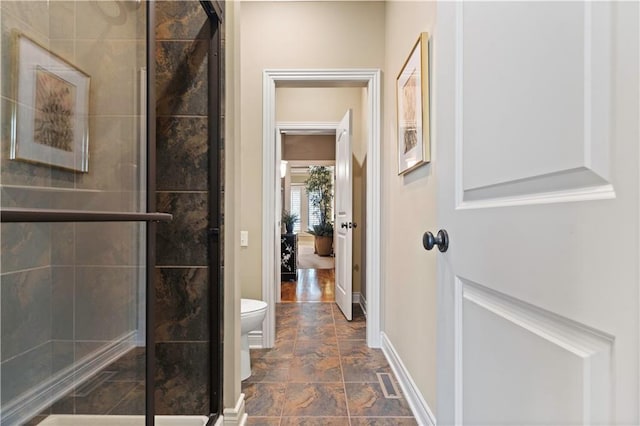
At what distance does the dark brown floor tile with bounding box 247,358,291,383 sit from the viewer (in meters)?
2.15

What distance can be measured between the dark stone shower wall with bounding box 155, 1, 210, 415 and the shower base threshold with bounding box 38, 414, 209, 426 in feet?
0.12

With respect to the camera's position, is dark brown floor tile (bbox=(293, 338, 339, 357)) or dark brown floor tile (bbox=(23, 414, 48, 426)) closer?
dark brown floor tile (bbox=(23, 414, 48, 426))

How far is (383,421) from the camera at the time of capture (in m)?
1.71

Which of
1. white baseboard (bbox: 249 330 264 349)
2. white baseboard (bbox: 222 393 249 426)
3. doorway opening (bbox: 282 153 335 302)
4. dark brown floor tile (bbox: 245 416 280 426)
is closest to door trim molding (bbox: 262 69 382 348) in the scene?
white baseboard (bbox: 249 330 264 349)

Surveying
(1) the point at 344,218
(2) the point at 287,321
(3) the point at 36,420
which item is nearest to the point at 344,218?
(1) the point at 344,218

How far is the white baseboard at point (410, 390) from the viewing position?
1.59 metres

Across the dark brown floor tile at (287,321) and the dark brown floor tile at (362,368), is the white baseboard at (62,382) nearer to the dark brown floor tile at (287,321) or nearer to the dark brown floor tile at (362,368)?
the dark brown floor tile at (362,368)

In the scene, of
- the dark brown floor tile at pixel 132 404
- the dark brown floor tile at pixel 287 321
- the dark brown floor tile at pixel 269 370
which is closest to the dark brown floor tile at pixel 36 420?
the dark brown floor tile at pixel 132 404

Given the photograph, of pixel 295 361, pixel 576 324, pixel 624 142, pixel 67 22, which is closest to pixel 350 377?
pixel 295 361

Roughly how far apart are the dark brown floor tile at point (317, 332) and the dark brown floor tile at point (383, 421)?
45.6 inches

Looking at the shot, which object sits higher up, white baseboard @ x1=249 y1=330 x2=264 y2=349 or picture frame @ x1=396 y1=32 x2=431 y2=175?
picture frame @ x1=396 y1=32 x2=431 y2=175

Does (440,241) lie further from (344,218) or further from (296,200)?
(296,200)

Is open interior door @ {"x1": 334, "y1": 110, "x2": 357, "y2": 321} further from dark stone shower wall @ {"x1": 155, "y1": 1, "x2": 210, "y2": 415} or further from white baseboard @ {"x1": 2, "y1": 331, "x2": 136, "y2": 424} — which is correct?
white baseboard @ {"x1": 2, "y1": 331, "x2": 136, "y2": 424}

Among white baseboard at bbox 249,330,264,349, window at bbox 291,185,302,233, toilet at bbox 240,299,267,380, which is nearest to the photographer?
toilet at bbox 240,299,267,380
